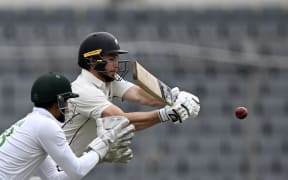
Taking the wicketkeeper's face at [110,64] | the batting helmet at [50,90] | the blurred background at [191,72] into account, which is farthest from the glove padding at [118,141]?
the blurred background at [191,72]

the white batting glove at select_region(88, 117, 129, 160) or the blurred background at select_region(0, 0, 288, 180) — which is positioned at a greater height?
the white batting glove at select_region(88, 117, 129, 160)

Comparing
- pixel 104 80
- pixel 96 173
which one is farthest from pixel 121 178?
pixel 104 80

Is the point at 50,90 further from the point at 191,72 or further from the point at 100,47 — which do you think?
the point at 191,72

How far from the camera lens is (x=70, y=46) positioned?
13.1 meters

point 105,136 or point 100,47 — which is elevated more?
point 100,47

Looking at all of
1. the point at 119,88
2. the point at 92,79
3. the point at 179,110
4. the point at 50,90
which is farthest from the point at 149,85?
the point at 50,90

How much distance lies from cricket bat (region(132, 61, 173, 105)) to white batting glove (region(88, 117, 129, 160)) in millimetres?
291

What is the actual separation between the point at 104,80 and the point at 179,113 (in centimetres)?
64

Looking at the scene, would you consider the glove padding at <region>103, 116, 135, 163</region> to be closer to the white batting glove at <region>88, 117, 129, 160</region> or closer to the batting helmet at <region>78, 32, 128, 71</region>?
the white batting glove at <region>88, 117, 129, 160</region>

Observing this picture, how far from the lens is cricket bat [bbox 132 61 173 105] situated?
25.7ft

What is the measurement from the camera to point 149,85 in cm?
796

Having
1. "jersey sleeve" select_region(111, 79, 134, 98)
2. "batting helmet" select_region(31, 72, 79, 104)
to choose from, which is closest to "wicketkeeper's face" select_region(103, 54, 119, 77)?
"jersey sleeve" select_region(111, 79, 134, 98)

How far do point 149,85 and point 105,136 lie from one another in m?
0.54

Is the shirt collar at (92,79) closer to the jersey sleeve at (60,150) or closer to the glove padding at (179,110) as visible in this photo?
the glove padding at (179,110)
